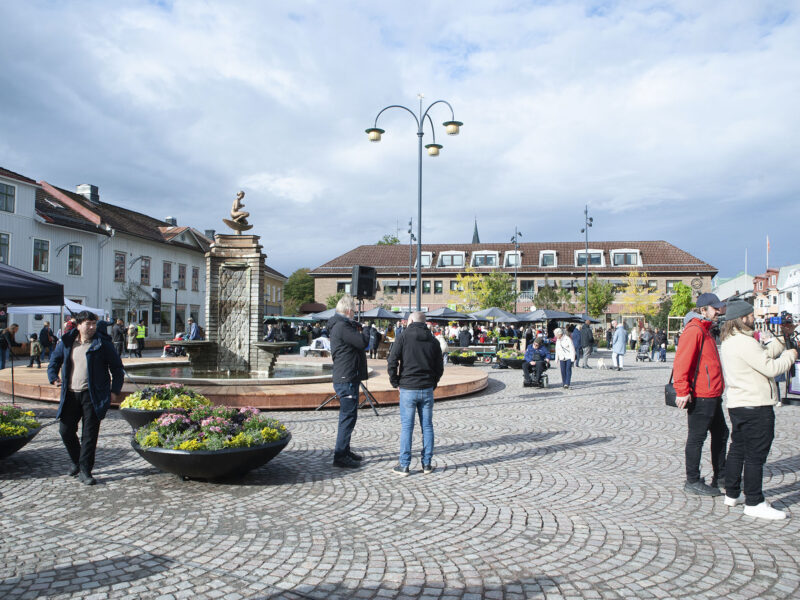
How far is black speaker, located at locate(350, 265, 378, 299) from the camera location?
1256 centimetres

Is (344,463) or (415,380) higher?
(415,380)

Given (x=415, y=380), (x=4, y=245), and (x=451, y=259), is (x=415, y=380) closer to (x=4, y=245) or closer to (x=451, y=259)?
(x=4, y=245)

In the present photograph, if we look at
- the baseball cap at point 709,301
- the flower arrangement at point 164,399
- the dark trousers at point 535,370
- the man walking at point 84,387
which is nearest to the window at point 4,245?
the dark trousers at point 535,370

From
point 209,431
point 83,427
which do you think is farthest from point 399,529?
point 83,427

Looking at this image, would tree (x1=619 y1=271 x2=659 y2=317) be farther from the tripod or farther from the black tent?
the black tent

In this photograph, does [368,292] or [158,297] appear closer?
[368,292]

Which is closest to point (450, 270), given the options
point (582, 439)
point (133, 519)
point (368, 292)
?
point (368, 292)

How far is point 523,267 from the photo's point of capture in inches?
2586

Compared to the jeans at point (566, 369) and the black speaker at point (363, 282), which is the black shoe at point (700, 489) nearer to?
the black speaker at point (363, 282)

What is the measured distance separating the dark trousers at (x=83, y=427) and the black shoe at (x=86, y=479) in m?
0.03

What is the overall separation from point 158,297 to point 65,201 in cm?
809

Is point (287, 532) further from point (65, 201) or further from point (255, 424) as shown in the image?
point (65, 201)

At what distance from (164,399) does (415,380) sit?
3466 millimetres

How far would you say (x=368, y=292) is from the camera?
1278cm
